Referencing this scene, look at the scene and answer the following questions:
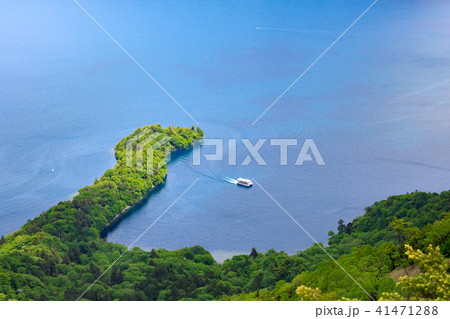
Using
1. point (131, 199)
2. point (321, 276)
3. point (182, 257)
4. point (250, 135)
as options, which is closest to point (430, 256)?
point (321, 276)

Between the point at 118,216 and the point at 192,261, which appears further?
the point at 118,216

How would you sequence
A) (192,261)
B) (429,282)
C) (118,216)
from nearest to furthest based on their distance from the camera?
(429,282) < (192,261) < (118,216)

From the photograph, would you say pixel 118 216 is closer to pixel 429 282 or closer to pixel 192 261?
pixel 192 261

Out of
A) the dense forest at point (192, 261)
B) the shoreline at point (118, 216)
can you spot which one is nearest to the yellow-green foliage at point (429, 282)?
the dense forest at point (192, 261)

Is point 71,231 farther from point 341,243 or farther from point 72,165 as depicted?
point 341,243

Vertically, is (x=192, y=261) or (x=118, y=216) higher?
(x=118, y=216)

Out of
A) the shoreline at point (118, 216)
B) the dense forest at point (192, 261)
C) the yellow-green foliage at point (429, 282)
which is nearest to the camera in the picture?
the yellow-green foliage at point (429, 282)

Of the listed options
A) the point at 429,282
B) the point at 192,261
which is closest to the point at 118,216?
the point at 192,261

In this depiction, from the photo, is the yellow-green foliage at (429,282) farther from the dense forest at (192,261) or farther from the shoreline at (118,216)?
the shoreline at (118,216)
